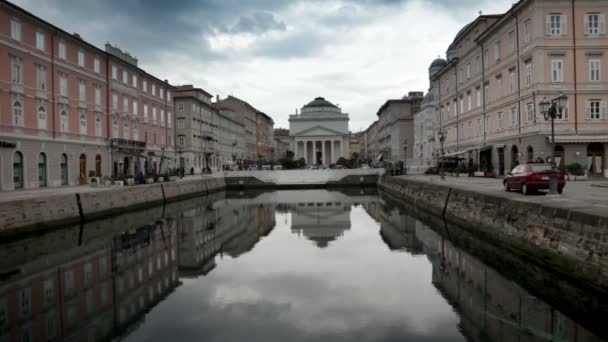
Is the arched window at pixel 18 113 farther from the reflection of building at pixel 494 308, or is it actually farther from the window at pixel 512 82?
the window at pixel 512 82

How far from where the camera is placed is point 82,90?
35.5m

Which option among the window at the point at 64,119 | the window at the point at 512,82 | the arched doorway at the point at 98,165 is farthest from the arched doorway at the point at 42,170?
the window at the point at 512,82

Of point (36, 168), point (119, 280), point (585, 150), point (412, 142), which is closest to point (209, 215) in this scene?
point (36, 168)

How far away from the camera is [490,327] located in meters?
8.27

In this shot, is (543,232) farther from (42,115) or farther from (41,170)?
(42,115)

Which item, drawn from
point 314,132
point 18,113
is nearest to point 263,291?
point 18,113

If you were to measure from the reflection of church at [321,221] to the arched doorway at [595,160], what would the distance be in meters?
16.9

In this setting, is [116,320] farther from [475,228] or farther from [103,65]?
[103,65]

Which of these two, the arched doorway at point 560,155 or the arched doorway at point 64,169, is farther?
the arched doorway at point 64,169

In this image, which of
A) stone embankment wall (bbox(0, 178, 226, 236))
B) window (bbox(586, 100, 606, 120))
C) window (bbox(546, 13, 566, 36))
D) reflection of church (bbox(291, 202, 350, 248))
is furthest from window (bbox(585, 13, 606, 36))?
stone embankment wall (bbox(0, 178, 226, 236))

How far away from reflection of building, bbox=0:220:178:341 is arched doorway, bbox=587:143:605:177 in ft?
91.5

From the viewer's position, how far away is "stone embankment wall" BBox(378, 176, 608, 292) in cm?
955

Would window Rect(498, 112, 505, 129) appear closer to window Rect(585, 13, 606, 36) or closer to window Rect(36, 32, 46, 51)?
window Rect(585, 13, 606, 36)

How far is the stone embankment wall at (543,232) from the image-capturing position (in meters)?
9.55
